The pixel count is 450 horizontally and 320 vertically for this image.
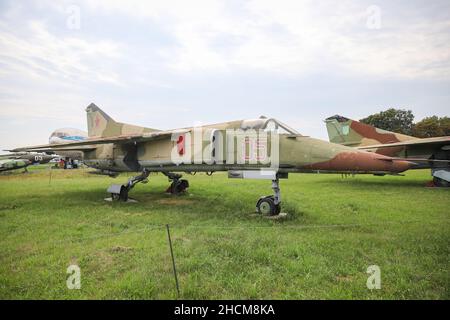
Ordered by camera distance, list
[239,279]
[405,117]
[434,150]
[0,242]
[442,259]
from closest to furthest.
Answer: [239,279], [442,259], [0,242], [434,150], [405,117]

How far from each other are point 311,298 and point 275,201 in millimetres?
4071

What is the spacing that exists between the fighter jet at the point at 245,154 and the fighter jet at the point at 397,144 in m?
7.38

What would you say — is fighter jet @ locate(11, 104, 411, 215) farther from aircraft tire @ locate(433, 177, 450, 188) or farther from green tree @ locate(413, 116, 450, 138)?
green tree @ locate(413, 116, 450, 138)

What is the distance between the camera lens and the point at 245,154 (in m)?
7.45

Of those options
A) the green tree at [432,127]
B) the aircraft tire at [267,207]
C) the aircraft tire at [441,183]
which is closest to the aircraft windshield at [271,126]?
the aircraft tire at [267,207]

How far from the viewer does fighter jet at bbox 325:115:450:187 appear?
14.1m

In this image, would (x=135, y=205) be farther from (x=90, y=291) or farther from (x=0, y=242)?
(x=90, y=291)

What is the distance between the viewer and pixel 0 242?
530cm

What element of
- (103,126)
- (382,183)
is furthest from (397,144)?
(103,126)

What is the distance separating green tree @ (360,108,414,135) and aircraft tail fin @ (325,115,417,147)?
39089 mm

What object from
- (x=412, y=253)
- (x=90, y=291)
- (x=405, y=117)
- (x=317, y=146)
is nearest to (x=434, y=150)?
(x=317, y=146)

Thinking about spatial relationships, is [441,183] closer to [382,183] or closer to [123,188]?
[382,183]

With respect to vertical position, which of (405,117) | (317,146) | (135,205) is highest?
(405,117)

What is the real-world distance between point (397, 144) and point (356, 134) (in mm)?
3598
